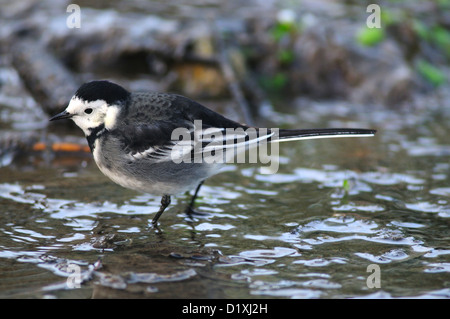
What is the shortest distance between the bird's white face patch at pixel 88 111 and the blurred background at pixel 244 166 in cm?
91

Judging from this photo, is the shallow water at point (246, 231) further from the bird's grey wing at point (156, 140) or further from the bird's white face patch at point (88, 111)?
the bird's white face patch at point (88, 111)

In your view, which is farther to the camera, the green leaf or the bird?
the green leaf

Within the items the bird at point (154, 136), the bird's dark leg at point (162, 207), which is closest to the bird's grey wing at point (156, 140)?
the bird at point (154, 136)

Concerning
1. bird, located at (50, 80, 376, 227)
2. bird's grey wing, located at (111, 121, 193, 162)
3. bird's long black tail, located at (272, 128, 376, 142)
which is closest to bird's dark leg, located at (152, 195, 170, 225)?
bird, located at (50, 80, 376, 227)

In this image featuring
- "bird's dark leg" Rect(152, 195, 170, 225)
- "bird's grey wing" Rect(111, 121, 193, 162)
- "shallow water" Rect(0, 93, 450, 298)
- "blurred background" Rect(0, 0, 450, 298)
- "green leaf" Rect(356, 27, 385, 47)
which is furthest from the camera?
"green leaf" Rect(356, 27, 385, 47)

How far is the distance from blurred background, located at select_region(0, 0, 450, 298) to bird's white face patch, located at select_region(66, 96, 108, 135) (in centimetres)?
91

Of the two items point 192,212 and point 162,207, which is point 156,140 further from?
point 192,212

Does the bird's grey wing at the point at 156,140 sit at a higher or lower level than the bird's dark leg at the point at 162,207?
higher

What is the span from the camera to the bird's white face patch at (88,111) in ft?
17.4

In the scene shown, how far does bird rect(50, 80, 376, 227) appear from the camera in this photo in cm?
525

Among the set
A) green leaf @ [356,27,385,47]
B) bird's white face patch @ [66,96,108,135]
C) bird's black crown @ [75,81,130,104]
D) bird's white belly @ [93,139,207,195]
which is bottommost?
bird's white belly @ [93,139,207,195]

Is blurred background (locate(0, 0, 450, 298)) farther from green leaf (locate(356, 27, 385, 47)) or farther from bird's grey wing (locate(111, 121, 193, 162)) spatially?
bird's grey wing (locate(111, 121, 193, 162))

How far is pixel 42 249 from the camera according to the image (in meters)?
4.85

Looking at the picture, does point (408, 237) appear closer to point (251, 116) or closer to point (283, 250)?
point (283, 250)
